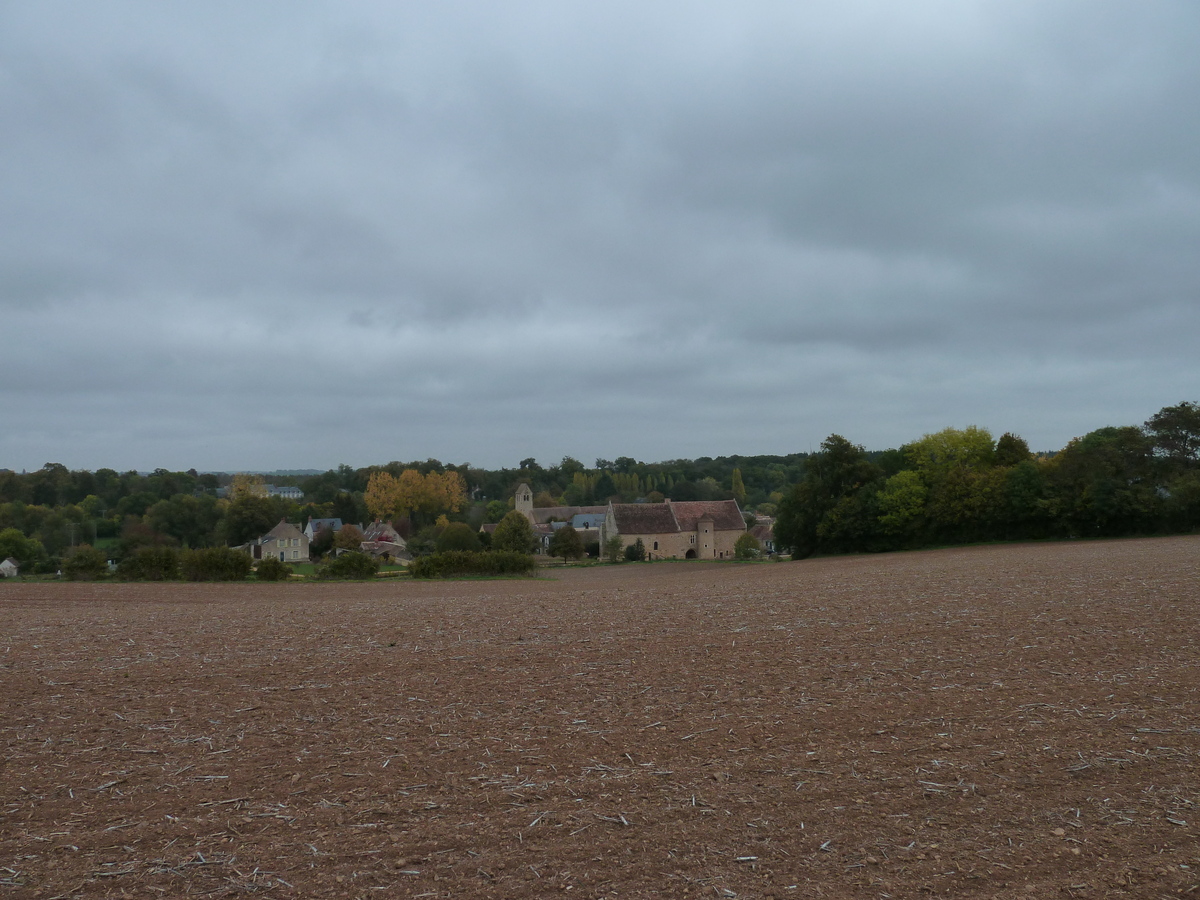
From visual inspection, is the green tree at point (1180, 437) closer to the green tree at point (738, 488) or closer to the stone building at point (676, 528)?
the stone building at point (676, 528)

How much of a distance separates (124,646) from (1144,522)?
177 feet

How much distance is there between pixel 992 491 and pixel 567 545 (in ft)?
119

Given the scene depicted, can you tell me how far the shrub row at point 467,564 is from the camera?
45844 millimetres

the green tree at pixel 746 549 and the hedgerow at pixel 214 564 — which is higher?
the hedgerow at pixel 214 564

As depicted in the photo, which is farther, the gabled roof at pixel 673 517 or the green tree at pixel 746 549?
the gabled roof at pixel 673 517

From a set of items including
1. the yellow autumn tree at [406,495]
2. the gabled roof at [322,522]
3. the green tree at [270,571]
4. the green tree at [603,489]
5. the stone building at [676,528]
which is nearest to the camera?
the green tree at [270,571]

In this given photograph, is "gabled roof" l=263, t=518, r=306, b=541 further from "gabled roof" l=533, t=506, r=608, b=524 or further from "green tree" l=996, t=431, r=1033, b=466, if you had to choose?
"green tree" l=996, t=431, r=1033, b=466

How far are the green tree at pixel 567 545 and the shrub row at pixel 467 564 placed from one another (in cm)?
2667

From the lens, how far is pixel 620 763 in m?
7.50

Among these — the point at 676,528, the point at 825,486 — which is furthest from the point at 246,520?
the point at 825,486

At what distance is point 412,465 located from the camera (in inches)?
5482

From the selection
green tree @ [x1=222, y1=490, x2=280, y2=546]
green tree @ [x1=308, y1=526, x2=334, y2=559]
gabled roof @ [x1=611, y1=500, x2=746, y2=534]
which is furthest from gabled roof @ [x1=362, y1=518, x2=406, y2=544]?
gabled roof @ [x1=611, y1=500, x2=746, y2=534]

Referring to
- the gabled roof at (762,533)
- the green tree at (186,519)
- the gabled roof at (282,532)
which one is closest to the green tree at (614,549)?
the gabled roof at (762,533)

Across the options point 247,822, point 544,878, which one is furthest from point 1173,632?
point 247,822
